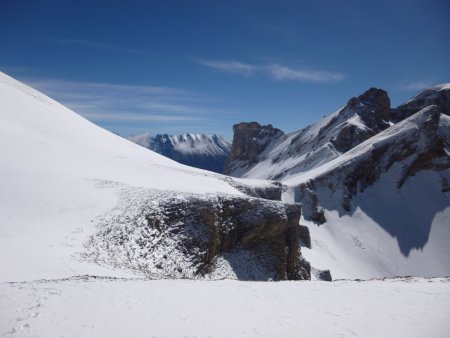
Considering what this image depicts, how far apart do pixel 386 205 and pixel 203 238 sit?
160ft

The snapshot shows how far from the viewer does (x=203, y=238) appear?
2392 centimetres

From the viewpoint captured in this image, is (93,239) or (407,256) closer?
(93,239)

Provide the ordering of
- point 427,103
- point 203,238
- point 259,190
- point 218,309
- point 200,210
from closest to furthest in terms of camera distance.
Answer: point 218,309, point 203,238, point 200,210, point 259,190, point 427,103

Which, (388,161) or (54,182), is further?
(388,161)

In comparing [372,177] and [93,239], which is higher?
[372,177]

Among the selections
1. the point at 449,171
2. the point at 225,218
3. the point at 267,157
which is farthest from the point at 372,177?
the point at 267,157

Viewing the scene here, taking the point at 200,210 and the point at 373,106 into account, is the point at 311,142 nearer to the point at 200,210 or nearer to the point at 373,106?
the point at 373,106

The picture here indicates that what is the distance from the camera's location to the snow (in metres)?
10.1

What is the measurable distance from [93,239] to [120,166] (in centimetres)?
1526

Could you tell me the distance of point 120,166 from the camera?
34000mm

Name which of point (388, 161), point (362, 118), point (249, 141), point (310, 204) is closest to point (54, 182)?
point (310, 204)

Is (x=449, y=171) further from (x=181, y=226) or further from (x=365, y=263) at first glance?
(x=181, y=226)

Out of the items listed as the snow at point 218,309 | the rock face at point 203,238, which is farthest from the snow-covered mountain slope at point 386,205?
the snow at point 218,309

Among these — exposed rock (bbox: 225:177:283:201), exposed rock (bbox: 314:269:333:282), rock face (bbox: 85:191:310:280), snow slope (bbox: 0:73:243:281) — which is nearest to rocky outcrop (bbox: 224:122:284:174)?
exposed rock (bbox: 225:177:283:201)
